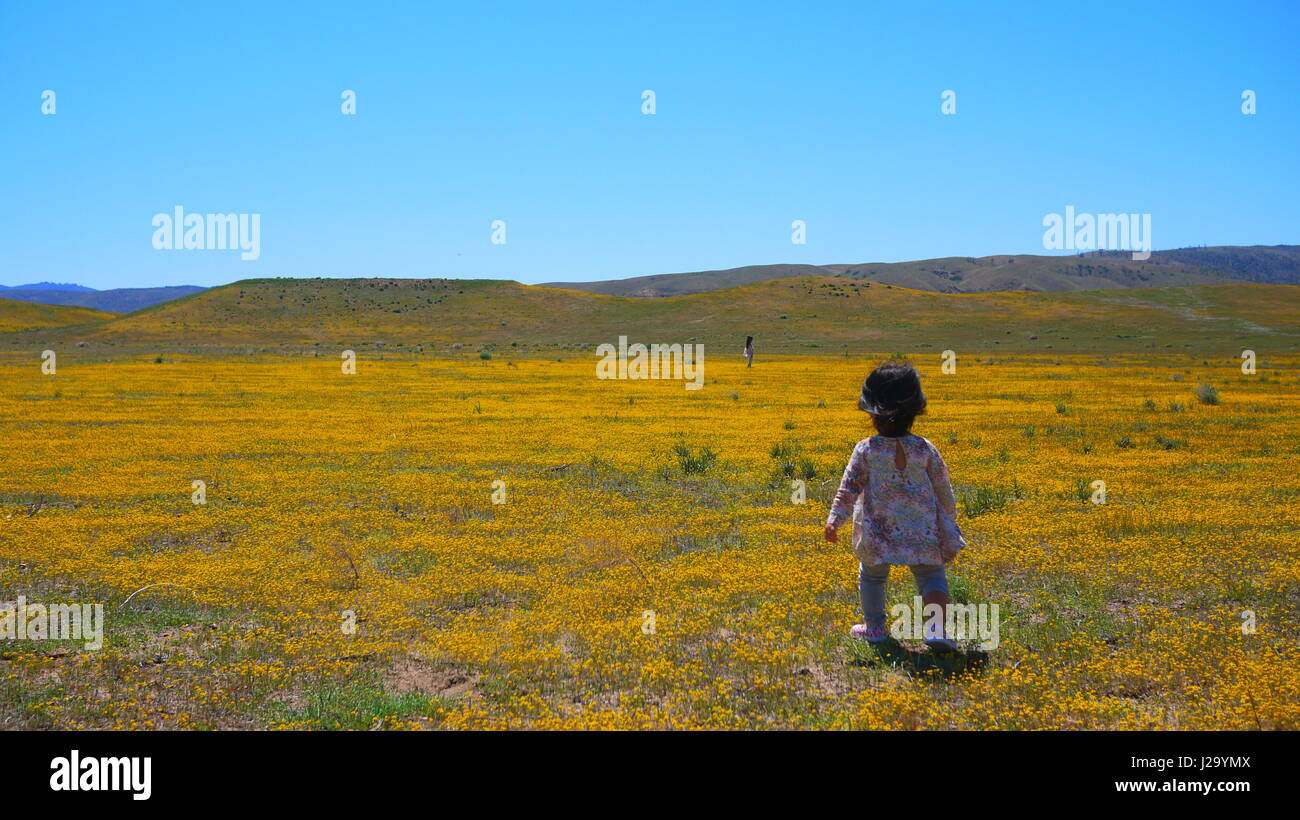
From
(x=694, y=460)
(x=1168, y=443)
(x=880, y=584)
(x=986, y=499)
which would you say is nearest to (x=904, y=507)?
(x=880, y=584)

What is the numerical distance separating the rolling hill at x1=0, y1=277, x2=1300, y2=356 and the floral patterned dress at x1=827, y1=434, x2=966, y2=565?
61.4 m

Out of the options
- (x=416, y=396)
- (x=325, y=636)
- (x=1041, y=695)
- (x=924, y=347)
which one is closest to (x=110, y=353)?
(x=416, y=396)

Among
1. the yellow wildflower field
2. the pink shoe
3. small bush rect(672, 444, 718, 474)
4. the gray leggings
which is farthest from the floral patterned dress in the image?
small bush rect(672, 444, 718, 474)

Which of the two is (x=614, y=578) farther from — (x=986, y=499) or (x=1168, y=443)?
(x=1168, y=443)

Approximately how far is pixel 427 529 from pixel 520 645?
4807 mm

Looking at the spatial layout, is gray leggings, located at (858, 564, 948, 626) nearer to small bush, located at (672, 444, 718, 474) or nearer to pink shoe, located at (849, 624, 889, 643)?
pink shoe, located at (849, 624, 889, 643)

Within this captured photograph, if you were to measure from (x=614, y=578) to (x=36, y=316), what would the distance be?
154062 millimetres

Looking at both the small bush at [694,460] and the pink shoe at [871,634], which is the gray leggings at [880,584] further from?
the small bush at [694,460]

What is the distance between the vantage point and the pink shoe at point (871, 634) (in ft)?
21.9

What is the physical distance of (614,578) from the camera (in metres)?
8.89

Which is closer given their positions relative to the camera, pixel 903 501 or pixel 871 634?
pixel 903 501

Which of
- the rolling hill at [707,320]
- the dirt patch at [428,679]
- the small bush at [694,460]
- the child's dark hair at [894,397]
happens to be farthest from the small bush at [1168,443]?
the rolling hill at [707,320]

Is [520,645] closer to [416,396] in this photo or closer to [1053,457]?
[1053,457]

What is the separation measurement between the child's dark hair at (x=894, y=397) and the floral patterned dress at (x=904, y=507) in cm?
12
